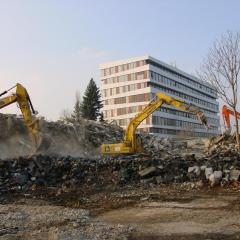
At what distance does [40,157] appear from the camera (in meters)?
20.1

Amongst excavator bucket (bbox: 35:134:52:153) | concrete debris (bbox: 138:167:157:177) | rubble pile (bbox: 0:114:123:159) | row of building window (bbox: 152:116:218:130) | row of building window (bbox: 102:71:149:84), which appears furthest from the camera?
row of building window (bbox: 102:71:149:84)

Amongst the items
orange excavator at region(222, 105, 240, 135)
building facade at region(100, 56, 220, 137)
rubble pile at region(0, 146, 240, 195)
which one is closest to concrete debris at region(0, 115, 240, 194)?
rubble pile at region(0, 146, 240, 195)

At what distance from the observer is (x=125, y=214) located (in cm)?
1166

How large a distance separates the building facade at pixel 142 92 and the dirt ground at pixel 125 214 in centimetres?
6817

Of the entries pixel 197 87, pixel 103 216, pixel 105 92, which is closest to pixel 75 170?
pixel 103 216

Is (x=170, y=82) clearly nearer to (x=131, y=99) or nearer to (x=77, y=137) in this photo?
(x=131, y=99)

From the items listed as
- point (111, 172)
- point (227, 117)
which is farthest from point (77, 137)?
point (111, 172)

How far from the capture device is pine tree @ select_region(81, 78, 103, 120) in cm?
7088

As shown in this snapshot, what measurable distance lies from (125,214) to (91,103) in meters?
60.0

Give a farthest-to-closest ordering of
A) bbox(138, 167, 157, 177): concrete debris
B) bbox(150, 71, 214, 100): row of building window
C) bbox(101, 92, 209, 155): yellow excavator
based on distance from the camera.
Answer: bbox(150, 71, 214, 100): row of building window → bbox(101, 92, 209, 155): yellow excavator → bbox(138, 167, 157, 177): concrete debris

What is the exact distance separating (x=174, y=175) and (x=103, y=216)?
693 centimetres

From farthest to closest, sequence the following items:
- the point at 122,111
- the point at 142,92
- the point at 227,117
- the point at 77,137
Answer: the point at 122,111 → the point at 142,92 → the point at 77,137 → the point at 227,117

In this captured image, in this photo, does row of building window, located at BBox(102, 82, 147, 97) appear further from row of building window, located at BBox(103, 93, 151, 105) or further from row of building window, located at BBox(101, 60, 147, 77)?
row of building window, located at BBox(101, 60, 147, 77)

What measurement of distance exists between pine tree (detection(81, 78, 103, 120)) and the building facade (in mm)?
14120
